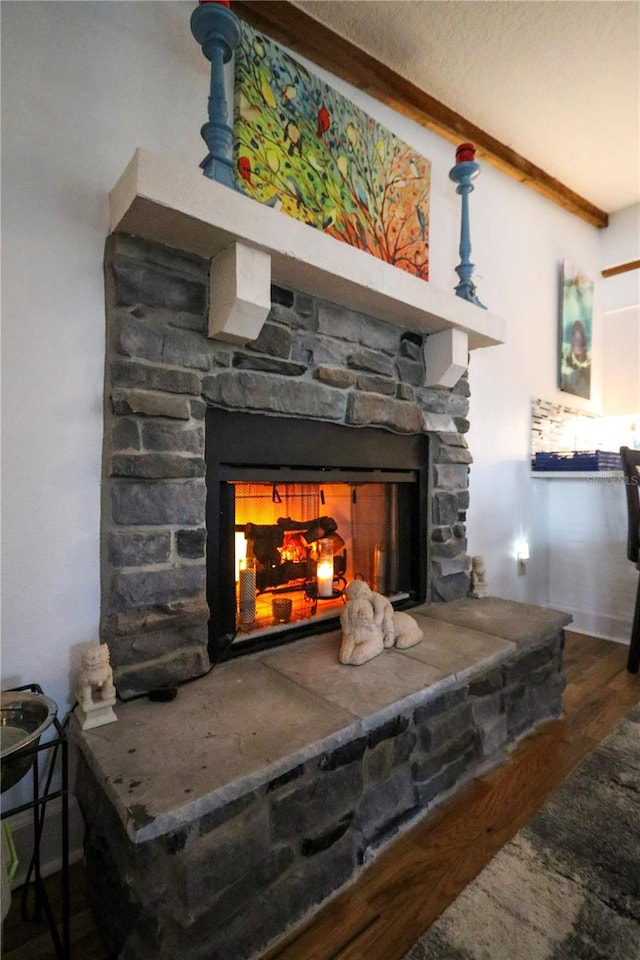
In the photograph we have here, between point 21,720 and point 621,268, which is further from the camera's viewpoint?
point 621,268

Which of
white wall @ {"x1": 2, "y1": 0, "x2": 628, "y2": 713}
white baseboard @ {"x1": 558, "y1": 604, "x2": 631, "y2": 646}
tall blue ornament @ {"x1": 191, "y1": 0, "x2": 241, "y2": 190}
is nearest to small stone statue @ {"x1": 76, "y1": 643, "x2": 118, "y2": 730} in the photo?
white wall @ {"x1": 2, "y1": 0, "x2": 628, "y2": 713}

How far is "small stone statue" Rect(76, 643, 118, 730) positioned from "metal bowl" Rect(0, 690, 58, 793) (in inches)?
3.4

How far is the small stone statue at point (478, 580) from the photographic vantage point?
2.15 meters

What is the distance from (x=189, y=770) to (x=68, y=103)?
1.70 metres

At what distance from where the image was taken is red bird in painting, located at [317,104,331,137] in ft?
5.49

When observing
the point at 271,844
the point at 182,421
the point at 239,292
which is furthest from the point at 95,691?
Result: the point at 239,292


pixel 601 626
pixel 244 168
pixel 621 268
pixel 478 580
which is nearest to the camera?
pixel 244 168

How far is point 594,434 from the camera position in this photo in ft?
11.4

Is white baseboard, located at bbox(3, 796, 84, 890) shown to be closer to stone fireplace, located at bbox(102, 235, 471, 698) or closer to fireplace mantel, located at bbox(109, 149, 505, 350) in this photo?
stone fireplace, located at bbox(102, 235, 471, 698)

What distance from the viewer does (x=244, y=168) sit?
57.5 inches

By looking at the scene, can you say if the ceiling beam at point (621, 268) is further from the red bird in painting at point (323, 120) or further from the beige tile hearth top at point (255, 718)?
the beige tile hearth top at point (255, 718)

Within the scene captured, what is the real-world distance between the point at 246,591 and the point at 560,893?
3.70 ft

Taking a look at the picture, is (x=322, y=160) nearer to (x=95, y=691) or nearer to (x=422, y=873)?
(x=95, y=691)

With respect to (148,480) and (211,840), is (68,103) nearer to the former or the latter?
(148,480)
